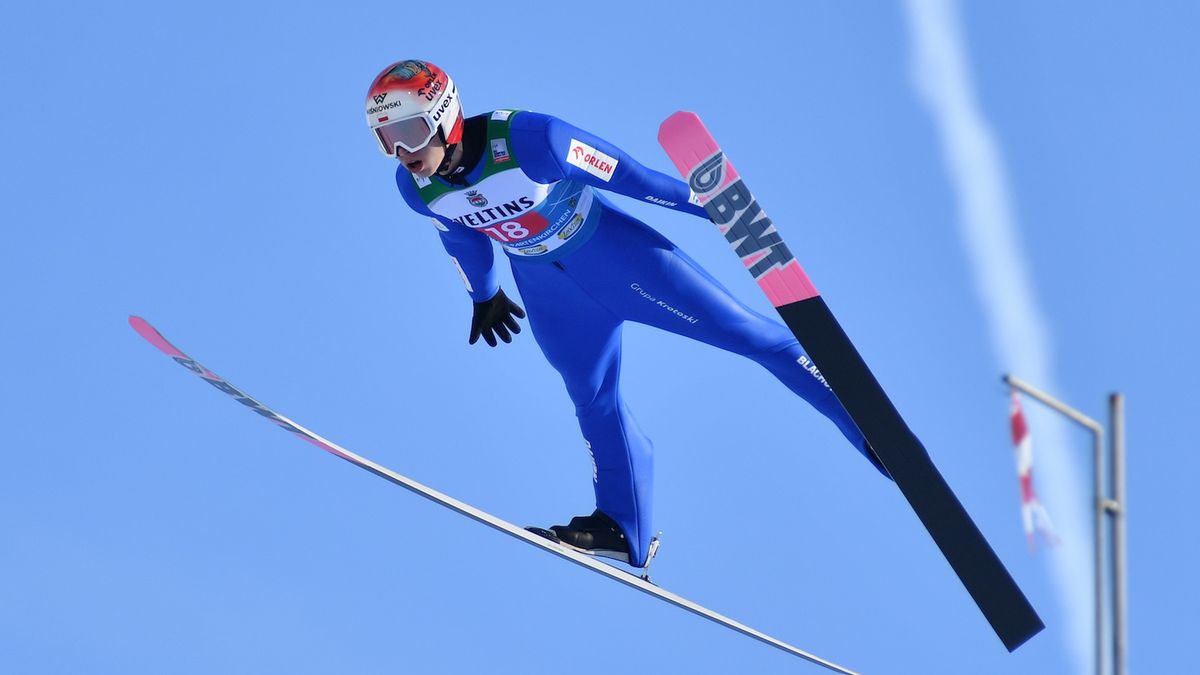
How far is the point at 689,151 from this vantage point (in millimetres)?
5168

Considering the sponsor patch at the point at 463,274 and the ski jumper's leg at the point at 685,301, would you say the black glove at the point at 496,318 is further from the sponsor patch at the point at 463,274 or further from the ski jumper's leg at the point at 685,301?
the ski jumper's leg at the point at 685,301

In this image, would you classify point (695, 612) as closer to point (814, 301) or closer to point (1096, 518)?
point (814, 301)

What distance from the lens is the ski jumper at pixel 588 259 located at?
5.43 metres

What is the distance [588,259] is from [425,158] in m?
0.66

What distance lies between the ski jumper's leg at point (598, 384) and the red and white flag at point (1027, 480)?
74.7 inches

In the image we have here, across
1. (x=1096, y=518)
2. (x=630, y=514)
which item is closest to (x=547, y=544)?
(x=630, y=514)

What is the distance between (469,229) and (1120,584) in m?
2.72

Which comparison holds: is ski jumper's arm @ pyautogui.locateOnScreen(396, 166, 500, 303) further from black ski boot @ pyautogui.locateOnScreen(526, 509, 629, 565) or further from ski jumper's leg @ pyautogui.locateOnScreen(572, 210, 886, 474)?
black ski boot @ pyautogui.locateOnScreen(526, 509, 629, 565)

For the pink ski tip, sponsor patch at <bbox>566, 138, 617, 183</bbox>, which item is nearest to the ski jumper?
sponsor patch at <bbox>566, 138, 617, 183</bbox>

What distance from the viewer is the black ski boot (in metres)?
6.01

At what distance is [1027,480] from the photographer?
4238mm

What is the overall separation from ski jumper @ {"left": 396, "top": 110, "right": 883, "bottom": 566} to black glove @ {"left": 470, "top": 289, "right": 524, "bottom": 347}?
28 cm

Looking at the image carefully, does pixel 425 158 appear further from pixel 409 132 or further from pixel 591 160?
pixel 591 160

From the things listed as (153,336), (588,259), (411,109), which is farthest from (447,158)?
(153,336)
